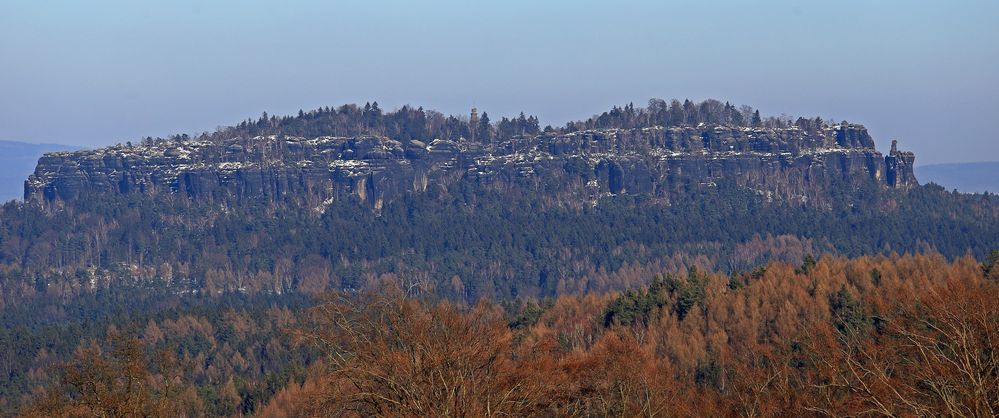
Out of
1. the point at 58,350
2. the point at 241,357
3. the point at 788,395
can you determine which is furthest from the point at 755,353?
the point at 58,350

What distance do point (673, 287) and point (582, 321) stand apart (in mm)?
8944

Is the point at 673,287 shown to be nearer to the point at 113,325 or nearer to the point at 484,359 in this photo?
the point at 113,325

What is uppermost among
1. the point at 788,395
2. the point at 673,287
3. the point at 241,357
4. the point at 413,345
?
the point at 413,345

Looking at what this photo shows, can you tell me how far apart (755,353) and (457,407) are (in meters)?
53.8

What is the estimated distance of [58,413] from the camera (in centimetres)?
5025

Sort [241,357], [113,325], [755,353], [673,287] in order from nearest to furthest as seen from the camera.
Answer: [755,353] → [673,287] → [241,357] → [113,325]

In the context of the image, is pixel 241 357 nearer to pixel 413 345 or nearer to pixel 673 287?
pixel 673 287

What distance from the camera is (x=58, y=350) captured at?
601ft

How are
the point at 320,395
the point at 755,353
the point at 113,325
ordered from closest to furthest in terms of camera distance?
the point at 320,395
the point at 755,353
the point at 113,325

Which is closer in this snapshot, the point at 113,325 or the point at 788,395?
the point at 788,395

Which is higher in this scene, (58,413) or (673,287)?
(58,413)

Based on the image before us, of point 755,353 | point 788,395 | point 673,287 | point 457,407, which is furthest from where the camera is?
point 673,287

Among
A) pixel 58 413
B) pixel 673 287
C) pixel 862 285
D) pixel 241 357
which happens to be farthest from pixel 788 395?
pixel 241 357

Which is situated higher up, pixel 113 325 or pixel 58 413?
pixel 58 413
